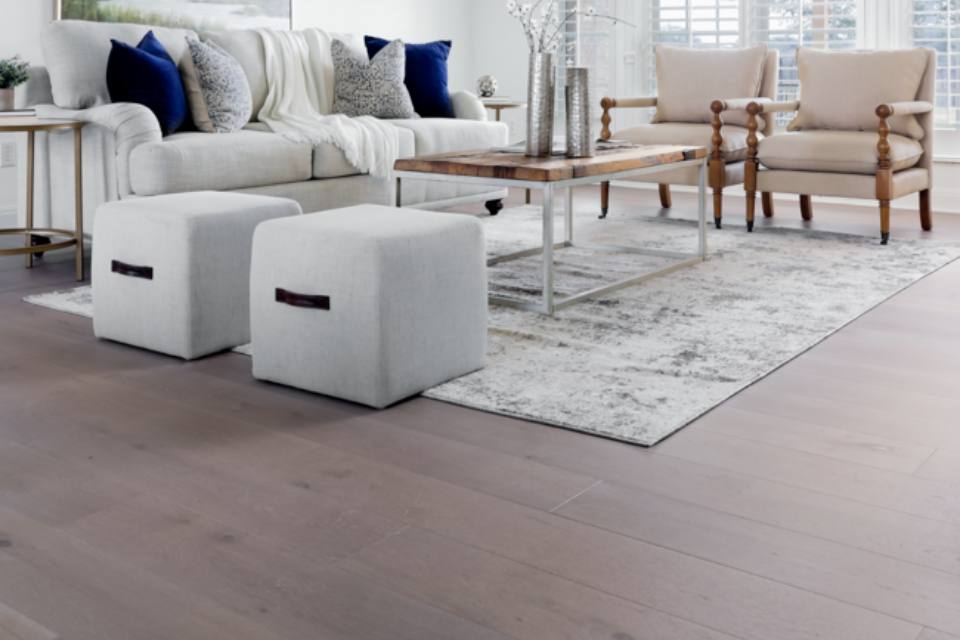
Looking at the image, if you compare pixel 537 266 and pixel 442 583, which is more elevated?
pixel 537 266

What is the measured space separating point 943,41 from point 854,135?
138cm

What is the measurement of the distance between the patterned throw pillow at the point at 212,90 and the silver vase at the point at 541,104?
A: 1.53m

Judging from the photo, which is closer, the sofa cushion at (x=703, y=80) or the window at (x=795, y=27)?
the sofa cushion at (x=703, y=80)

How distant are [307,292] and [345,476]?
2.20ft

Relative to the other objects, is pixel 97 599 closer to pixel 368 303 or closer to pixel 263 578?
pixel 263 578

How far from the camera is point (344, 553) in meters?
1.85

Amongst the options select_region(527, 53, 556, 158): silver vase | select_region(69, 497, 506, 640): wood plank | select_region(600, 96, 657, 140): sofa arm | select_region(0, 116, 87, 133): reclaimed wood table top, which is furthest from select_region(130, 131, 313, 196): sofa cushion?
select_region(69, 497, 506, 640): wood plank

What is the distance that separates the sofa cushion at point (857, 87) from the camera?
5227mm

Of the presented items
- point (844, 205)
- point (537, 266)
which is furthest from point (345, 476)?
point (844, 205)

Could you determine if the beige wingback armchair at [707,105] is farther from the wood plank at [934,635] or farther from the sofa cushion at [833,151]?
the wood plank at [934,635]

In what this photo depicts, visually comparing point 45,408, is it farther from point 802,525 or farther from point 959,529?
point 959,529

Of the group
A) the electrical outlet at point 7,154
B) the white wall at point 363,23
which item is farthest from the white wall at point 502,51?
the electrical outlet at point 7,154

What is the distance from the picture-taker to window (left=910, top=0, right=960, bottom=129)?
593cm

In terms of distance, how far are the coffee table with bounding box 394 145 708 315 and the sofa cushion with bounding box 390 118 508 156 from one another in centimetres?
115
